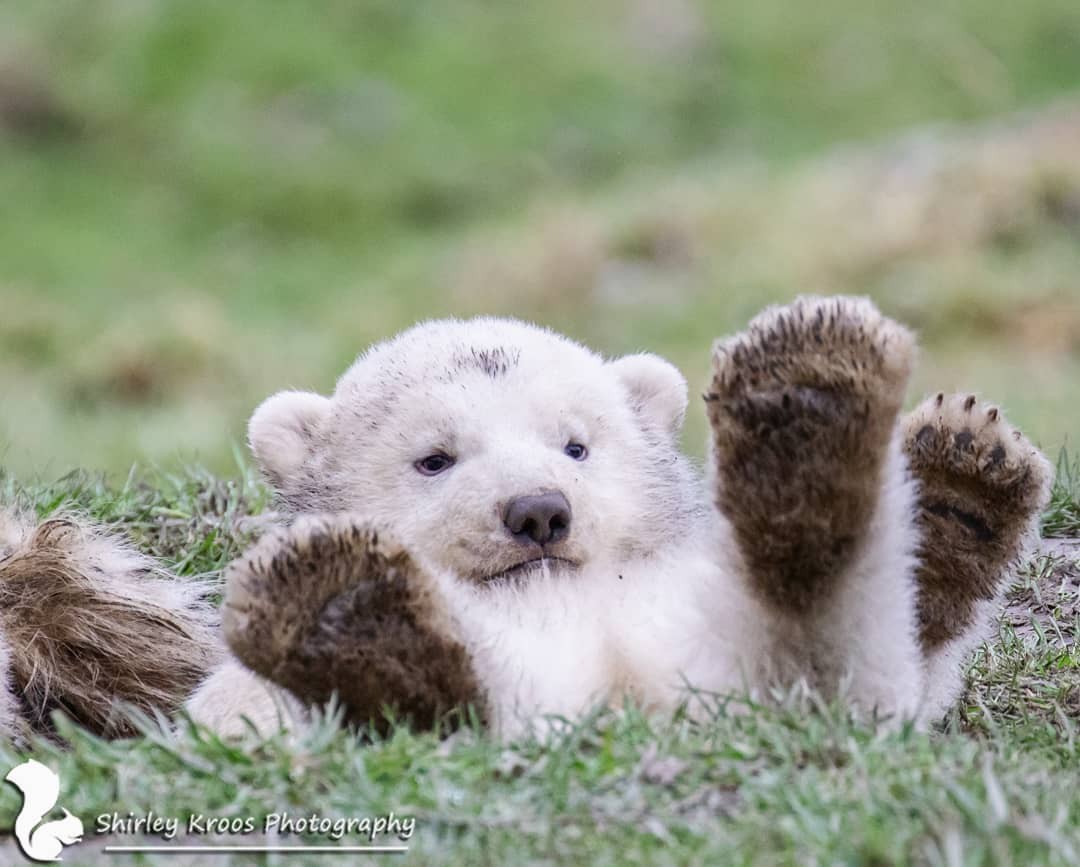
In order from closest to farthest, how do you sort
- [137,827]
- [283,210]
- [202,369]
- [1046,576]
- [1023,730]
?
1. [137,827]
2. [1023,730]
3. [1046,576]
4. [202,369]
5. [283,210]

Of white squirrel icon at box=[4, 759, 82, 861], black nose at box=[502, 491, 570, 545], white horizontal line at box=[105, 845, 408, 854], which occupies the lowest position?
white horizontal line at box=[105, 845, 408, 854]

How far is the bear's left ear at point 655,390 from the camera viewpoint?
4781mm

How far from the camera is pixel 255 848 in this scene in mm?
2717

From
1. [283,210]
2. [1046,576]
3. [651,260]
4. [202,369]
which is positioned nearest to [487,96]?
[283,210]

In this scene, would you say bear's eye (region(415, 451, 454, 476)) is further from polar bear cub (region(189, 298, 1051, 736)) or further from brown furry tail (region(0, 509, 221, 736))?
brown furry tail (region(0, 509, 221, 736))

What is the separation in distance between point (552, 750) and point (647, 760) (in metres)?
0.19

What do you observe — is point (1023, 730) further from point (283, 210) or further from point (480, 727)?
point (283, 210)

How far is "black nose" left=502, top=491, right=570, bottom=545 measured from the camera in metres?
3.85

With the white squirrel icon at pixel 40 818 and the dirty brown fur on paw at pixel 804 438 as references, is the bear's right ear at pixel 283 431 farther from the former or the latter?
the dirty brown fur on paw at pixel 804 438

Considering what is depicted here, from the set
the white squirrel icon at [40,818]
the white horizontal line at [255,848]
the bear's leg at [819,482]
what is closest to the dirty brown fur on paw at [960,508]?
the bear's leg at [819,482]

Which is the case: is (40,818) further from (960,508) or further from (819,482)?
(960,508)

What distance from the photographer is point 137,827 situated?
284 centimetres

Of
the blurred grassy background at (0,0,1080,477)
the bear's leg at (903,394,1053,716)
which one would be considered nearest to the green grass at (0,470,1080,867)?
the bear's leg at (903,394,1053,716)

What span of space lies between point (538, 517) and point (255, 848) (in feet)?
4.37
